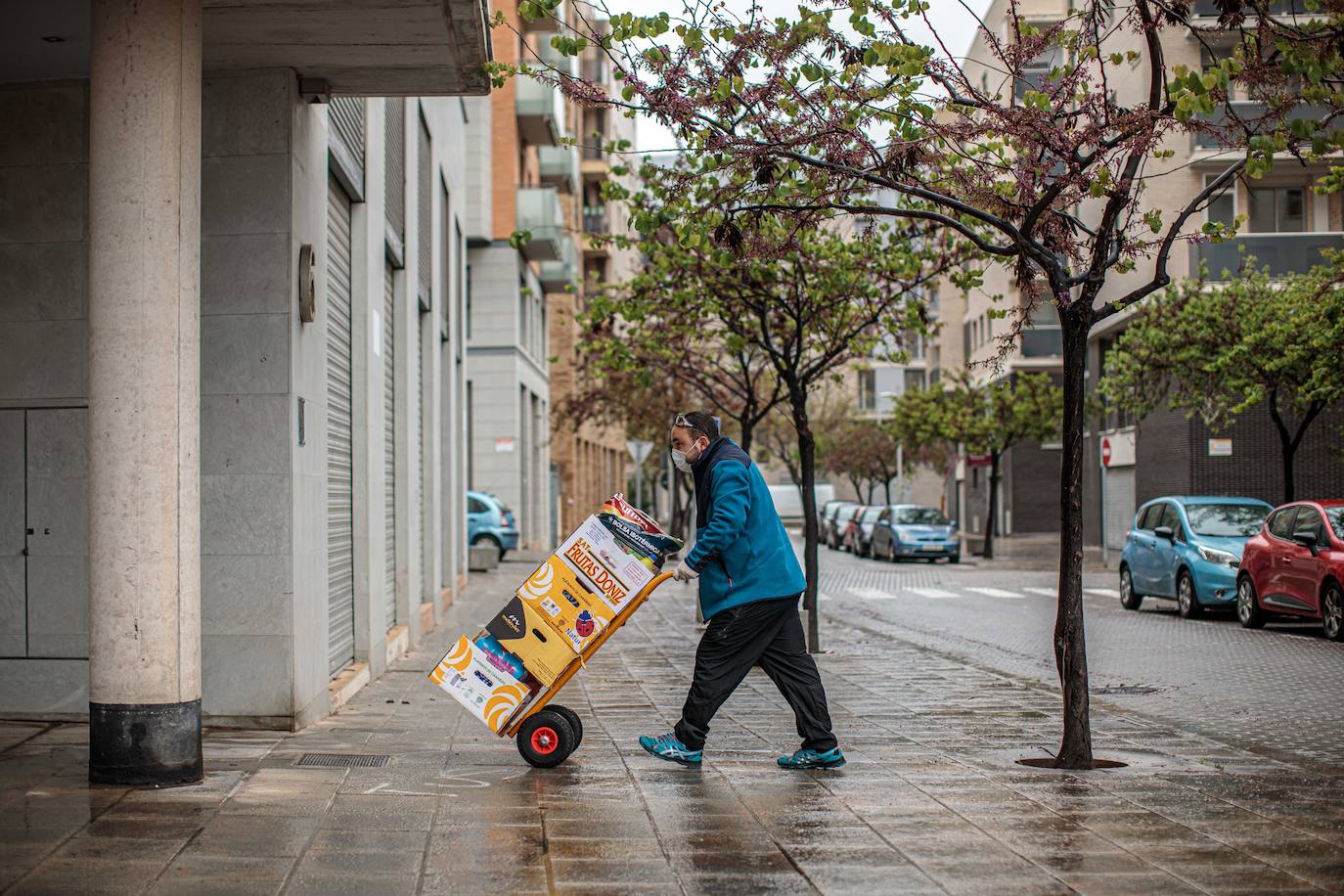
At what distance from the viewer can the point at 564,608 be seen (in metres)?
8.11

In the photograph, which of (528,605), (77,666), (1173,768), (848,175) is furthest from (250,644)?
(1173,768)

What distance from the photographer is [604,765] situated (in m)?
8.16

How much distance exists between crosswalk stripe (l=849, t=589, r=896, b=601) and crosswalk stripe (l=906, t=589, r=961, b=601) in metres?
0.53

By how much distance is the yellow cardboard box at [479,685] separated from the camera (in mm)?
8117

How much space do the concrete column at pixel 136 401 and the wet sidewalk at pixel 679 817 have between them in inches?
13.7

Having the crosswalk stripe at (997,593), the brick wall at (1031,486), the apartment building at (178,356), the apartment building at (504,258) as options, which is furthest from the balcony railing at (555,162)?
the apartment building at (178,356)

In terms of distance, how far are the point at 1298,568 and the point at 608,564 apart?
1174 cm

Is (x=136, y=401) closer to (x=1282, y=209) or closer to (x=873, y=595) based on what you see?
(x=873, y=595)

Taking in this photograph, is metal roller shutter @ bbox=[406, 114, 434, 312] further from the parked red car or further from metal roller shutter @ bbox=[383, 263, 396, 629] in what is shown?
the parked red car

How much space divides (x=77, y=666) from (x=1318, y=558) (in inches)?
510

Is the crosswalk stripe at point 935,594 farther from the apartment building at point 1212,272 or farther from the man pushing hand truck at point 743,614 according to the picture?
the man pushing hand truck at point 743,614

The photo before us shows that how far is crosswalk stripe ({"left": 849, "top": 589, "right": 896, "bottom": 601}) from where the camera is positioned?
2561 cm

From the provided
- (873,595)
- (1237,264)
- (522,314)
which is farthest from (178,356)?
(522,314)

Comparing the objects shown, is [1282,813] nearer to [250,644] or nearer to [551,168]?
[250,644]
